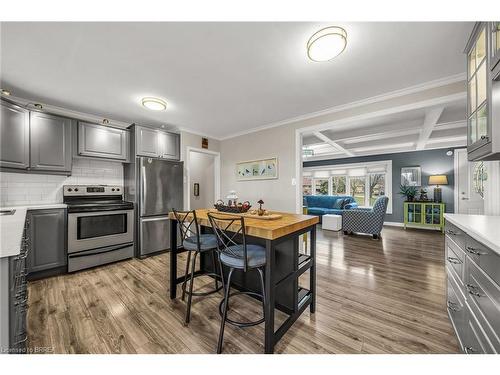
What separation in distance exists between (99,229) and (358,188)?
7.75m

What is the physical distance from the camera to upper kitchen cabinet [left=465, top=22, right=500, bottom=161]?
125cm

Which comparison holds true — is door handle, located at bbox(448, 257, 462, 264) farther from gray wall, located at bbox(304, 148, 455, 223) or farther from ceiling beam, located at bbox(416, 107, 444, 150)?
gray wall, located at bbox(304, 148, 455, 223)

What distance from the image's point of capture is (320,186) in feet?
27.4

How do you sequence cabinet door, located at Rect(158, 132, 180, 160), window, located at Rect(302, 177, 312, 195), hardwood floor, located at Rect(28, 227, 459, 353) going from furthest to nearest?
window, located at Rect(302, 177, 312, 195), cabinet door, located at Rect(158, 132, 180, 160), hardwood floor, located at Rect(28, 227, 459, 353)

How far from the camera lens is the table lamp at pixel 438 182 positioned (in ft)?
17.6

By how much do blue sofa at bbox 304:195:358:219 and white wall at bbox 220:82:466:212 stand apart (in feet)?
10.4

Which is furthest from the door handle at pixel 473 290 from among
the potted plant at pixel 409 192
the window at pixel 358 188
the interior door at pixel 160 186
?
the window at pixel 358 188

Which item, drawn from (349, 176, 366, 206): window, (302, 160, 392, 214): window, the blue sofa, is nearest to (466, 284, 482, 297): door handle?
the blue sofa

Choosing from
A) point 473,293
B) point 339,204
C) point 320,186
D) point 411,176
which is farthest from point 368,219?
point 473,293

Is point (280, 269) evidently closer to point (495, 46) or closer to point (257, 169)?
point (495, 46)

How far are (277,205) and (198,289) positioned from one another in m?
2.06

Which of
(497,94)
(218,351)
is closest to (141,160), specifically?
(218,351)

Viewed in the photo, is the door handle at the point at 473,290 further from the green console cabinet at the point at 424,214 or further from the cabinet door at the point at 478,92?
the green console cabinet at the point at 424,214
